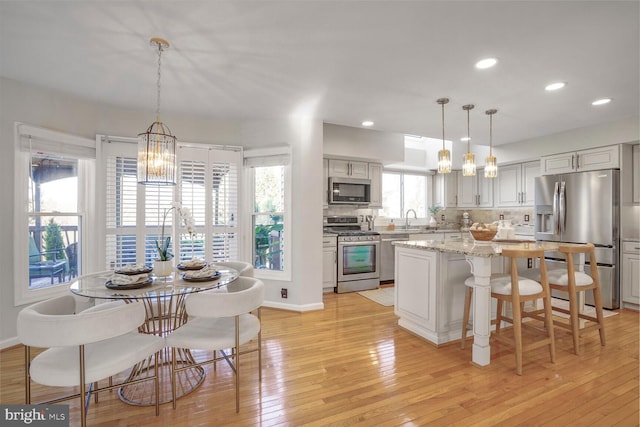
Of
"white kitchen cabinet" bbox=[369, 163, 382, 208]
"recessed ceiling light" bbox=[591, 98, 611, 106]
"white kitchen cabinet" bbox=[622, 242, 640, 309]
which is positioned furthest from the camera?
"white kitchen cabinet" bbox=[369, 163, 382, 208]

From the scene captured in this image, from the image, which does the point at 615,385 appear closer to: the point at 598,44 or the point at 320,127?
the point at 598,44

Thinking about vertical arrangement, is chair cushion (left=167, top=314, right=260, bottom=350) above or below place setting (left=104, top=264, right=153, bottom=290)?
below

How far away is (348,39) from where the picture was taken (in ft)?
6.92

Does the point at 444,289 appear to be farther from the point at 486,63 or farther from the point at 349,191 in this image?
the point at 349,191

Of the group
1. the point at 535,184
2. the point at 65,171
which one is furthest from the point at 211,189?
the point at 535,184

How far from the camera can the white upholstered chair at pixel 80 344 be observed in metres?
1.45

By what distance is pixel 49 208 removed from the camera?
10.2ft

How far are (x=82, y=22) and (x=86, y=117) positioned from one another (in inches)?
71.0

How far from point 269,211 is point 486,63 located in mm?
2852

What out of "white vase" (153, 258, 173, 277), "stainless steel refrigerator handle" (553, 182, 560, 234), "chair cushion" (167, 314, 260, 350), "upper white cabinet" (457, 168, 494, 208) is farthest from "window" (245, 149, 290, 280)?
"upper white cabinet" (457, 168, 494, 208)

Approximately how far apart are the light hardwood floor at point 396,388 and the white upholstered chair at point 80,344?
18.5 inches

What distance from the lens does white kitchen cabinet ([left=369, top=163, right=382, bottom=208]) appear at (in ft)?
17.8

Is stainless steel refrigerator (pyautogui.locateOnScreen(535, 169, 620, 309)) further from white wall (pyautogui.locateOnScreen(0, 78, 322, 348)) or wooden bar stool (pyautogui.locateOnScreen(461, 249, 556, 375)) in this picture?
white wall (pyautogui.locateOnScreen(0, 78, 322, 348))

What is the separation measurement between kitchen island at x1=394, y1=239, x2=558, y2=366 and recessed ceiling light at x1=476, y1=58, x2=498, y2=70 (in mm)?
1551
